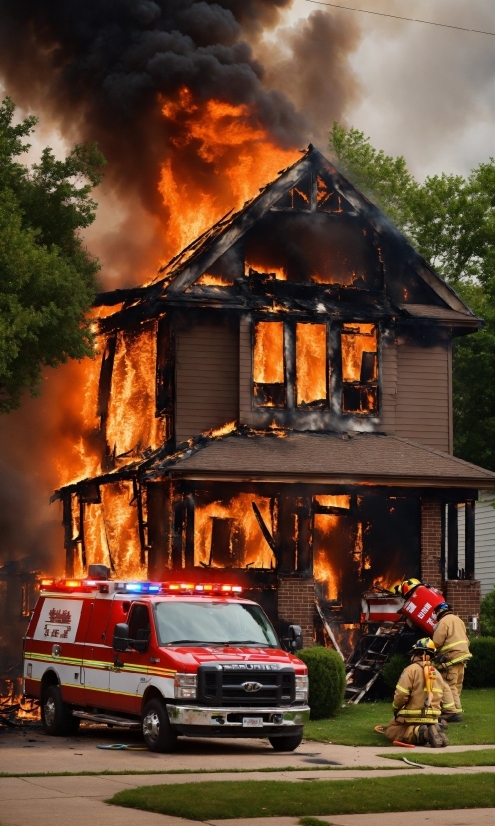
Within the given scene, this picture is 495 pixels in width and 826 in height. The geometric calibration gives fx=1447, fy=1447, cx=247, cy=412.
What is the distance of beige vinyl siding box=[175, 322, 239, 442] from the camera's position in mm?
27984

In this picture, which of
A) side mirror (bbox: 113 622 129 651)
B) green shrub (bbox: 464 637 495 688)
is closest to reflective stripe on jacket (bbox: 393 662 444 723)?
side mirror (bbox: 113 622 129 651)

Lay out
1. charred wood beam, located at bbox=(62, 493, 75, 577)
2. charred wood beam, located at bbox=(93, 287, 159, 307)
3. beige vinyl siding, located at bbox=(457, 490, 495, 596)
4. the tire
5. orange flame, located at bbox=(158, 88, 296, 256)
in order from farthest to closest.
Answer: beige vinyl siding, located at bbox=(457, 490, 495, 596) < charred wood beam, located at bbox=(62, 493, 75, 577) < orange flame, located at bbox=(158, 88, 296, 256) < charred wood beam, located at bbox=(93, 287, 159, 307) < the tire

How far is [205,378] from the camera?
28.2 metres

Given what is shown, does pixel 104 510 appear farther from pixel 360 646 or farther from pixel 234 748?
pixel 234 748

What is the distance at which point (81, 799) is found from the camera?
1233 cm

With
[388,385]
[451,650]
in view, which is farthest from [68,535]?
[451,650]

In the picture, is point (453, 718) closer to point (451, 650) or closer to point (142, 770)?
point (451, 650)

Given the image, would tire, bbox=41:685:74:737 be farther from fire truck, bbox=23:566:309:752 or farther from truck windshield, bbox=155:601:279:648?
truck windshield, bbox=155:601:279:648

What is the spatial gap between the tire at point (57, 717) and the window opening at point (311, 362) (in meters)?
11.2

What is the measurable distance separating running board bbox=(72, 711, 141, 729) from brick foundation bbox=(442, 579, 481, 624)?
11.1 m

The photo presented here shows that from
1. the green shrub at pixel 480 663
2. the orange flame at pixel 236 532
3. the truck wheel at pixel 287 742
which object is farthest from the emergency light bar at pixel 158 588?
the orange flame at pixel 236 532

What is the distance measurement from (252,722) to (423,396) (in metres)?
14.7

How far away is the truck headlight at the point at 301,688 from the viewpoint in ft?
55.8

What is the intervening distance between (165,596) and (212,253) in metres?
11.6
